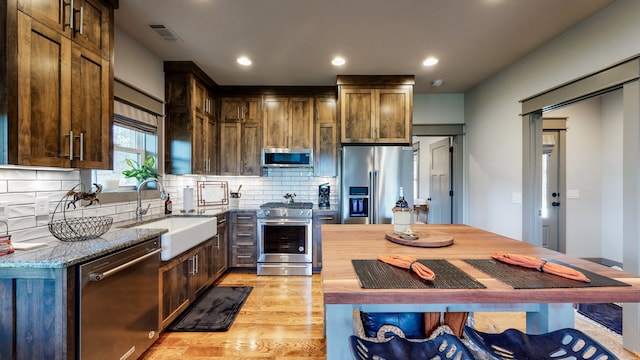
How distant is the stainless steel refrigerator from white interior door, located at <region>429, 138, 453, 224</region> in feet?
4.40

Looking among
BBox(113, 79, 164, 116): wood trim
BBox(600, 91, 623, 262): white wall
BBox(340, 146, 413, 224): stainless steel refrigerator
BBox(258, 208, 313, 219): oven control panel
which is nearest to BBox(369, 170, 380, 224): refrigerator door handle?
BBox(340, 146, 413, 224): stainless steel refrigerator

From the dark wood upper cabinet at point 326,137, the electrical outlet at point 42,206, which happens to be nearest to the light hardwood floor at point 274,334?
the electrical outlet at point 42,206

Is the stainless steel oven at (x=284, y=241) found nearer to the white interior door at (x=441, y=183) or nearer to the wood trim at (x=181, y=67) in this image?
the wood trim at (x=181, y=67)

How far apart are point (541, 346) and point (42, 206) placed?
2788 mm

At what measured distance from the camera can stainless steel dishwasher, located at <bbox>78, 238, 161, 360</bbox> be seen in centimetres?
139

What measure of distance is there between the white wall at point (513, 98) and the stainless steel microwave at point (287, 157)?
241 cm

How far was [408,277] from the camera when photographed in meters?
1.01

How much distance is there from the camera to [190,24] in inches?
93.3

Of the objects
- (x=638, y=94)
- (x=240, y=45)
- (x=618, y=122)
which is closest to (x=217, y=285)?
(x=240, y=45)

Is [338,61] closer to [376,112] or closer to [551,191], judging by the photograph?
[376,112]

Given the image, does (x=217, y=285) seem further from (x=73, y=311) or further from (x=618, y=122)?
(x=618, y=122)

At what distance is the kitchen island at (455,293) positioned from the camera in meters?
0.88

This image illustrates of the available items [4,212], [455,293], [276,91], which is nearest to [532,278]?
[455,293]

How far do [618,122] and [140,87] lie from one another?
6.15 metres
